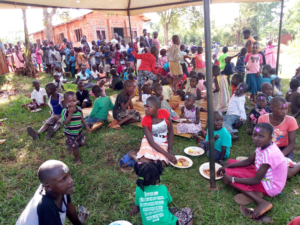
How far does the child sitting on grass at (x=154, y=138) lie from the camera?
3.04 meters

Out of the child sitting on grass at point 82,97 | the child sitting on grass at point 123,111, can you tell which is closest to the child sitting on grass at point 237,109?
the child sitting on grass at point 123,111

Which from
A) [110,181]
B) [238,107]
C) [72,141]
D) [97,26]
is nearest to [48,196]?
[110,181]

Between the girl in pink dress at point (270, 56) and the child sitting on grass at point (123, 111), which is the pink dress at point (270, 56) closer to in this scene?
the girl in pink dress at point (270, 56)

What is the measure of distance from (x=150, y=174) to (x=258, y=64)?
5.10 meters

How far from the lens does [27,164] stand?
11.3 ft

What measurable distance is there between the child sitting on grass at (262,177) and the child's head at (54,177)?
1.93 m

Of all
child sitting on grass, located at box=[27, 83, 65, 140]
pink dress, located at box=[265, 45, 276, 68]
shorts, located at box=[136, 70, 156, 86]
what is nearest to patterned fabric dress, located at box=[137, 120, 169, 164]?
child sitting on grass, located at box=[27, 83, 65, 140]

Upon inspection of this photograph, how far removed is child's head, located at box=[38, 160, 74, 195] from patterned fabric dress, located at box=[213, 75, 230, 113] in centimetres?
430

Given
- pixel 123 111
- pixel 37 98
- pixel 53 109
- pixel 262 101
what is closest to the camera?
pixel 262 101

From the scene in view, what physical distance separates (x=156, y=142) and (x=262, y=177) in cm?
151

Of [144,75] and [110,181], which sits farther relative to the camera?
[144,75]

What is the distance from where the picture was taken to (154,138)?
322cm

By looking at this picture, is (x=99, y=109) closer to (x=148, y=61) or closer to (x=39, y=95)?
(x=148, y=61)

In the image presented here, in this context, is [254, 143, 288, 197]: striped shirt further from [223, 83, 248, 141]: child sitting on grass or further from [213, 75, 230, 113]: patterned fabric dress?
[213, 75, 230, 113]: patterned fabric dress
